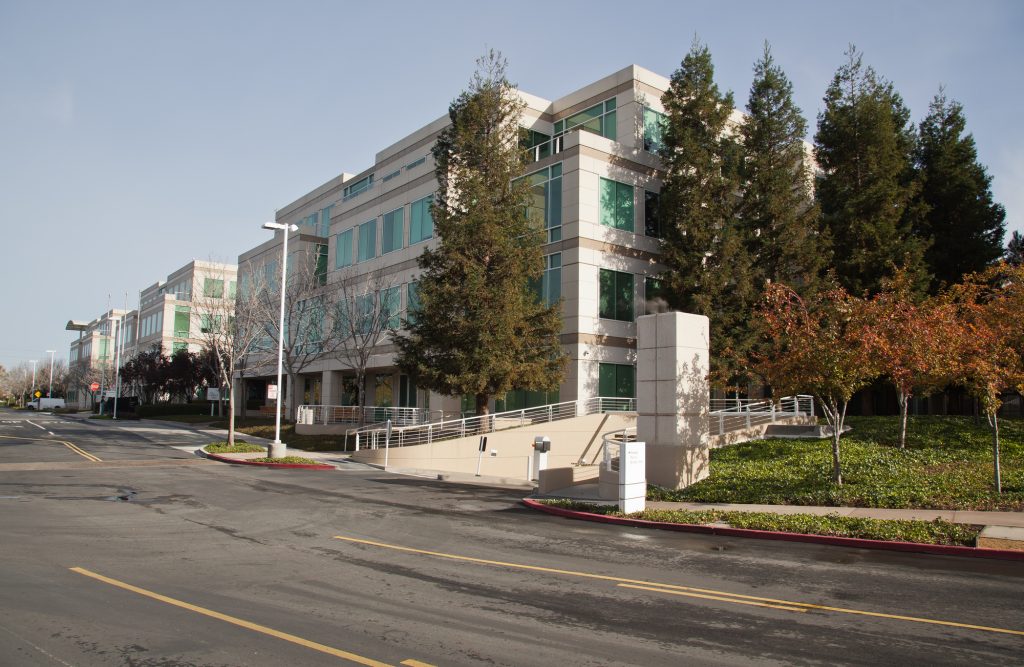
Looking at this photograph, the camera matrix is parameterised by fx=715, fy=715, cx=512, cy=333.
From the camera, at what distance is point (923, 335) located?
17.7 metres

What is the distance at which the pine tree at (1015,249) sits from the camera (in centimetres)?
3677

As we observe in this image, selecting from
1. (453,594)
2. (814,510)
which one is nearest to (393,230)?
(814,510)

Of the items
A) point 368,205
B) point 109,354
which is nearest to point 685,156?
point 368,205

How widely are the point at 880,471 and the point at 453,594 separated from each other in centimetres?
1424

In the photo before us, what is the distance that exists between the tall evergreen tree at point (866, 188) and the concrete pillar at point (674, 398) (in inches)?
672

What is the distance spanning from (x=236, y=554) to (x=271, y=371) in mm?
47751

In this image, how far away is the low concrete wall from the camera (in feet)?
90.1

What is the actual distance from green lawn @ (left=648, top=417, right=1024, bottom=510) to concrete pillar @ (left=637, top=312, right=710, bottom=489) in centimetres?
75

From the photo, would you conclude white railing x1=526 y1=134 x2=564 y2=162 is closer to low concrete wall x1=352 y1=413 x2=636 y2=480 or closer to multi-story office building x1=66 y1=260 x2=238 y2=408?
low concrete wall x1=352 y1=413 x2=636 y2=480

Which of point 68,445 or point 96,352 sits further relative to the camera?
point 96,352

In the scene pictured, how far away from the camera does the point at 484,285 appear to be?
1164 inches

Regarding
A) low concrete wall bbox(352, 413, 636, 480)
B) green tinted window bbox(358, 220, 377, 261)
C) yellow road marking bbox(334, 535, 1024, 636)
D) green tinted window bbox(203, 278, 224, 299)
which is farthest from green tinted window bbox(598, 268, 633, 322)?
yellow road marking bbox(334, 535, 1024, 636)

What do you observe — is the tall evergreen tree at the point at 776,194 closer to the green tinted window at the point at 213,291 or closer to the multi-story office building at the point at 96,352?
the green tinted window at the point at 213,291

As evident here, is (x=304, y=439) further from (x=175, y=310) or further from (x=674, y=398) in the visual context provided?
(x=175, y=310)
